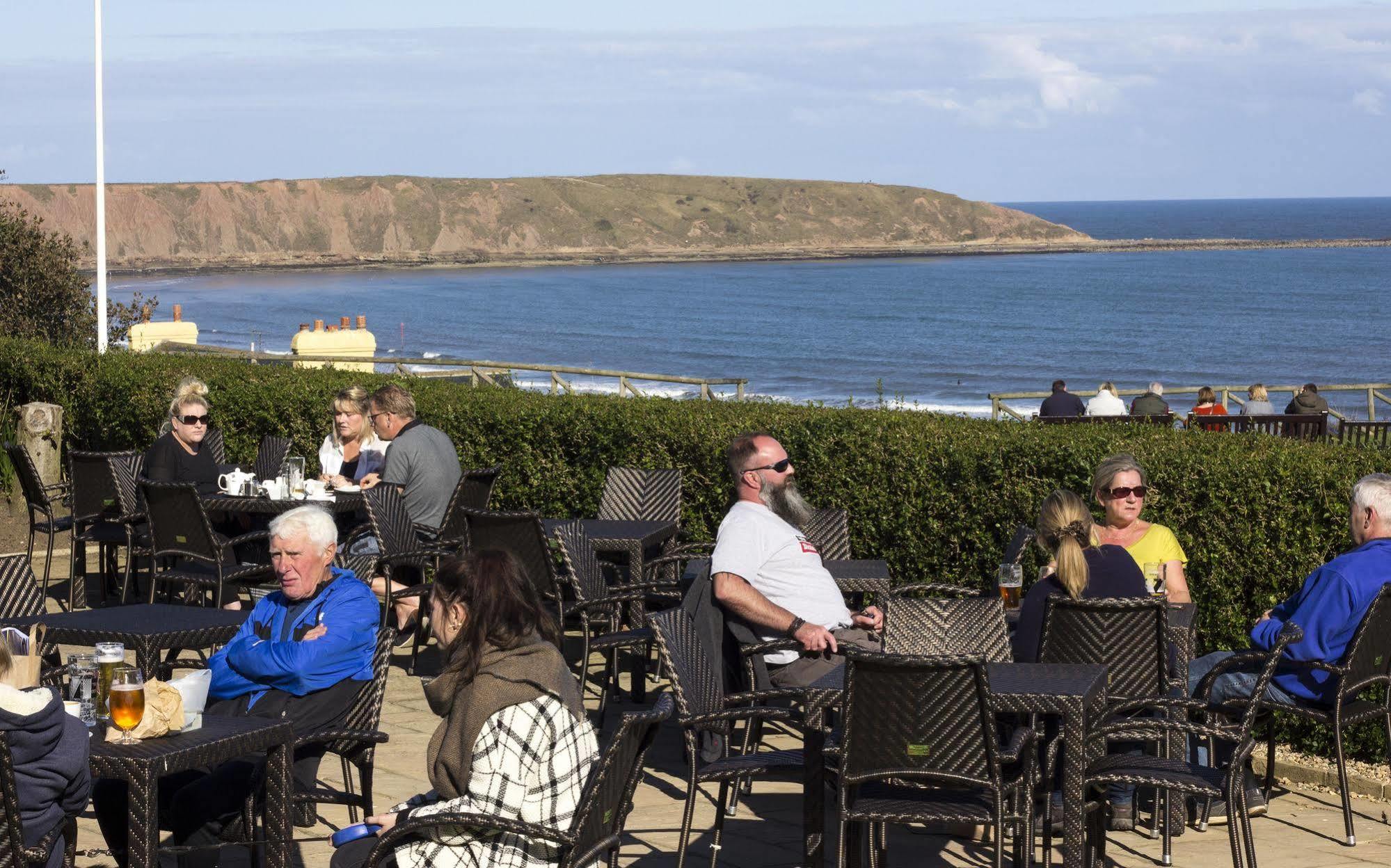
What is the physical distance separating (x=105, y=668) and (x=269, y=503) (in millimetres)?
4658

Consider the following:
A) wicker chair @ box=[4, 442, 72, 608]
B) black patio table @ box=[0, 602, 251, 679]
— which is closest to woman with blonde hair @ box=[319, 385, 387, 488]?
wicker chair @ box=[4, 442, 72, 608]

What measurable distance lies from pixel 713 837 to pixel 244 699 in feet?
5.48

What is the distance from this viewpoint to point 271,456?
34.9 ft

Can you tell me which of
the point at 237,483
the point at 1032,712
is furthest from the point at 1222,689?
the point at 237,483

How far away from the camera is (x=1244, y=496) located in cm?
689

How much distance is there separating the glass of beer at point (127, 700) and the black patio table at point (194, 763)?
5 centimetres

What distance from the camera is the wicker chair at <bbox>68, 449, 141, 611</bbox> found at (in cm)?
967

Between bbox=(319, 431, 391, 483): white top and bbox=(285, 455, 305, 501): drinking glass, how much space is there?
338 mm

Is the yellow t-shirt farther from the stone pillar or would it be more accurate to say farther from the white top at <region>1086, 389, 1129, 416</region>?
the white top at <region>1086, 389, 1129, 416</region>

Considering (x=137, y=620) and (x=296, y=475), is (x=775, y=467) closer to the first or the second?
(x=137, y=620)

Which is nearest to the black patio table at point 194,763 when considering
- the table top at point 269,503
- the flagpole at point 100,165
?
the table top at point 269,503

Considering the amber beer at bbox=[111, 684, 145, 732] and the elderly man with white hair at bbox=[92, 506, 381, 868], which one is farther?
the elderly man with white hair at bbox=[92, 506, 381, 868]

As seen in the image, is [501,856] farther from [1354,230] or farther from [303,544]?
[1354,230]

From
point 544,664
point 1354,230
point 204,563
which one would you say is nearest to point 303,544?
point 544,664
